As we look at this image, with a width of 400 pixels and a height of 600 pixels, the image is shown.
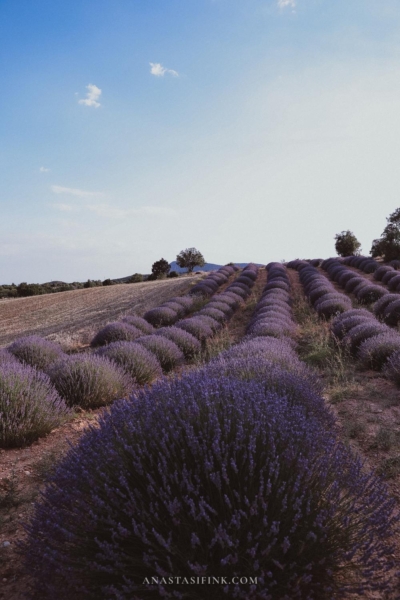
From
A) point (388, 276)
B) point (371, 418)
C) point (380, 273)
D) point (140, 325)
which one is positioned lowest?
point (371, 418)

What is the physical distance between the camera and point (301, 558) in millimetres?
1694

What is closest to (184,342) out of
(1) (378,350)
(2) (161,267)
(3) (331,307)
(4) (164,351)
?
(4) (164,351)

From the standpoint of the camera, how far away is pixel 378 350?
614cm

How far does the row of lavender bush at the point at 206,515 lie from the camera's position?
5.26 feet

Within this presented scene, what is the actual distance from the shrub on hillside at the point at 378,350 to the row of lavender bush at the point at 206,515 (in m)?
4.24

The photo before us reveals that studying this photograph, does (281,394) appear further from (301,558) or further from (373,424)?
(301,558)

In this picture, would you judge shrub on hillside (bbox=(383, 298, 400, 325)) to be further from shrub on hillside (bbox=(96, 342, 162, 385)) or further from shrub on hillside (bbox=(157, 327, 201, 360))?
shrub on hillside (bbox=(96, 342, 162, 385))

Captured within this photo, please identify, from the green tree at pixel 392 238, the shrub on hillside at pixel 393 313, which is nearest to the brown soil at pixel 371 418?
the shrub on hillside at pixel 393 313

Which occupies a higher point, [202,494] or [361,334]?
[202,494]

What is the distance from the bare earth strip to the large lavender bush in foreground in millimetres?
8493

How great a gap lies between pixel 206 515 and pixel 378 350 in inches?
209

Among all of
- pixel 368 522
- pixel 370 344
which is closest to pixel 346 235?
pixel 370 344

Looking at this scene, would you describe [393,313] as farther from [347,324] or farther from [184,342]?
[184,342]

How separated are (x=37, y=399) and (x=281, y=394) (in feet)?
7.91
